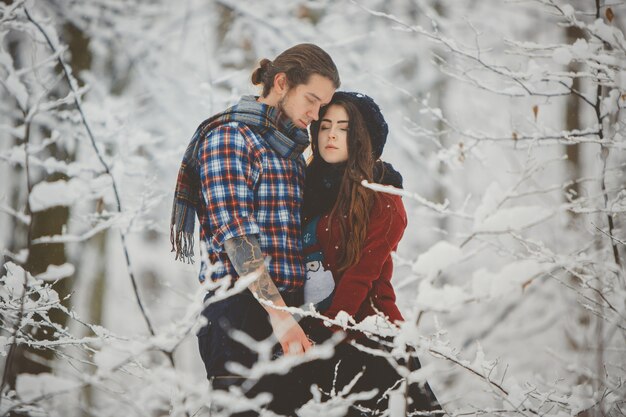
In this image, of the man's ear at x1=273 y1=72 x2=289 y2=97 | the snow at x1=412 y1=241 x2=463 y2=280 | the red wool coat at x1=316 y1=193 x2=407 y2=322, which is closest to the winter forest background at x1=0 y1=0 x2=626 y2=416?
the snow at x1=412 y1=241 x2=463 y2=280

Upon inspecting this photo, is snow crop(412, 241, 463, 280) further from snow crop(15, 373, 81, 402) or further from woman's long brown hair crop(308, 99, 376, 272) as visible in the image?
woman's long brown hair crop(308, 99, 376, 272)

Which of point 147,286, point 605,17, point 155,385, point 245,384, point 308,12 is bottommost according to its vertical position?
point 147,286

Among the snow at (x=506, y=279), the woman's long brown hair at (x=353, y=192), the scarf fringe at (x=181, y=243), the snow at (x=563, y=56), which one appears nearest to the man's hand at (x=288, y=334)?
the woman's long brown hair at (x=353, y=192)

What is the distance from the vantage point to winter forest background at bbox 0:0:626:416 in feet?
4.24

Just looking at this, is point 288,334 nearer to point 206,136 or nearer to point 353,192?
point 353,192

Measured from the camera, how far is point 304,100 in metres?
2.24

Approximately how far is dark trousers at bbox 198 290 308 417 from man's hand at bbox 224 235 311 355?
11cm

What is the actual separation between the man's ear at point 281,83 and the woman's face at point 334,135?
0.27 metres

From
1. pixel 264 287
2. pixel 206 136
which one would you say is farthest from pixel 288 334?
pixel 206 136

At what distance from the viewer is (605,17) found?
68.2 inches

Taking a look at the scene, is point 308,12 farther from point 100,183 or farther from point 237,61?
point 100,183

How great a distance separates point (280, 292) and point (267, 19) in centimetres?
304

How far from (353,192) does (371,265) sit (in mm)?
330

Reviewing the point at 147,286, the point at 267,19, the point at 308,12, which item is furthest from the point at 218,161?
the point at 147,286
